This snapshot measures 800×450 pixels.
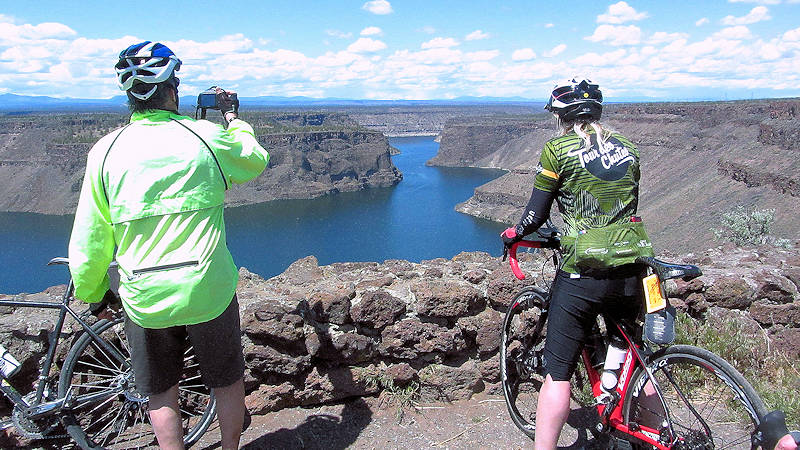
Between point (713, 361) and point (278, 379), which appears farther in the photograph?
point (278, 379)

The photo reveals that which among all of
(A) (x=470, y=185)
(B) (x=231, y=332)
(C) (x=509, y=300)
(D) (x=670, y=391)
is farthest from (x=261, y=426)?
(A) (x=470, y=185)

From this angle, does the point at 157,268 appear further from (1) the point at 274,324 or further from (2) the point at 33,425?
(2) the point at 33,425

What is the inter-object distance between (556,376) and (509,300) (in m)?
1.36

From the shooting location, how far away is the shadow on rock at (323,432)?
3.47 m

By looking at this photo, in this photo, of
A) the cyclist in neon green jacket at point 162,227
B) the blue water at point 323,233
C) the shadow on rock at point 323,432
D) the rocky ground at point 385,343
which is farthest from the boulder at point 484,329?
the blue water at point 323,233

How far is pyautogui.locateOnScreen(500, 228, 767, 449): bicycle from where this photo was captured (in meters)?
2.57

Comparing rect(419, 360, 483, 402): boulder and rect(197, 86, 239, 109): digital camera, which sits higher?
rect(197, 86, 239, 109): digital camera

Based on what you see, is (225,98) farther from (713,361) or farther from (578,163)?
(713,361)

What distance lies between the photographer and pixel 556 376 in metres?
2.73

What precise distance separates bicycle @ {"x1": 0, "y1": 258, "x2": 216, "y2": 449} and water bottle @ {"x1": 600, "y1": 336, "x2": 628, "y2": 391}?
223cm

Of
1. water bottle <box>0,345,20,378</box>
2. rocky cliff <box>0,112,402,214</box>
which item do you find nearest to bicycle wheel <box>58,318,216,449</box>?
water bottle <box>0,345,20,378</box>

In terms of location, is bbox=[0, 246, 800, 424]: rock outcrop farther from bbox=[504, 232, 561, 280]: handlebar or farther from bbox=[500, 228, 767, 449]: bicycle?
bbox=[504, 232, 561, 280]: handlebar

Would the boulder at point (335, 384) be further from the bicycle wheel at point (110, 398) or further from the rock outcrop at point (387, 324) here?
the bicycle wheel at point (110, 398)

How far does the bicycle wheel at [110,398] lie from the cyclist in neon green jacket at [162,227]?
772 mm
